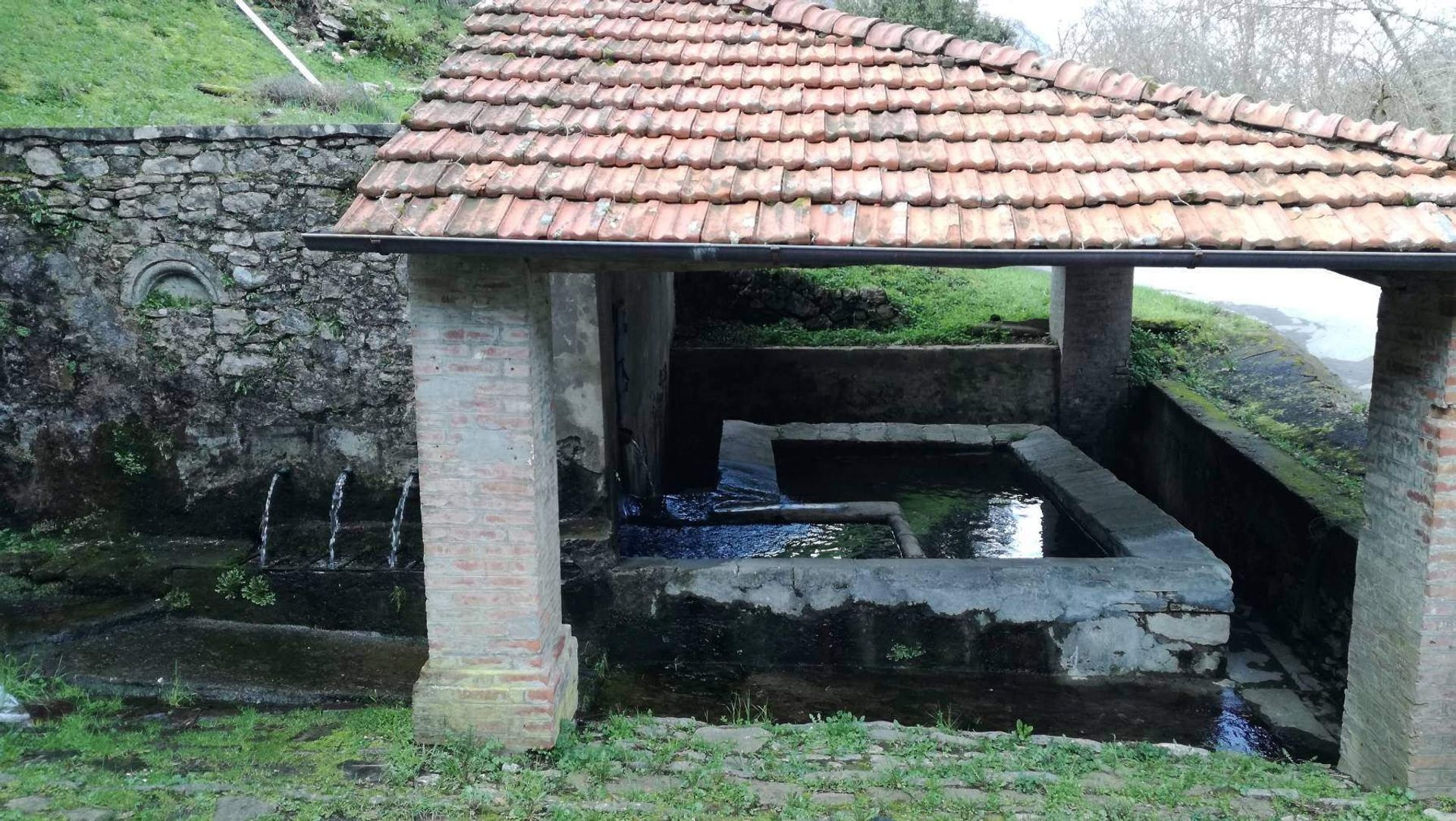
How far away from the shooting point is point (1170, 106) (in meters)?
5.00

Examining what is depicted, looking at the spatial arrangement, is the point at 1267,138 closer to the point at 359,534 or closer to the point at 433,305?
the point at 433,305

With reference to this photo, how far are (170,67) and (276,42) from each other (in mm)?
1576

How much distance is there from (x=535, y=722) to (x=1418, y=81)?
14.9 m

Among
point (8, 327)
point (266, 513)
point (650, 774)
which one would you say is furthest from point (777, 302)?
point (650, 774)

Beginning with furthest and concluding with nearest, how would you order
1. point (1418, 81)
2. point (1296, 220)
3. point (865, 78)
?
point (1418, 81) → point (865, 78) → point (1296, 220)

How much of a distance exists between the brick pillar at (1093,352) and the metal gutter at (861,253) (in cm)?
834

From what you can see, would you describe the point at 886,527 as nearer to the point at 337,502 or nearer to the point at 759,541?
the point at 759,541

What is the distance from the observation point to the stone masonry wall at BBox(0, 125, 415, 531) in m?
7.08

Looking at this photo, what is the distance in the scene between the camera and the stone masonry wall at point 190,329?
708 cm

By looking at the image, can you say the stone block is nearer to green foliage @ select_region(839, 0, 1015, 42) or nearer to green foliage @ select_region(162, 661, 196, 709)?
green foliage @ select_region(162, 661, 196, 709)

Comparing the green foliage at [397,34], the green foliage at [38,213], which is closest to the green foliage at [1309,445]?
the green foliage at [38,213]

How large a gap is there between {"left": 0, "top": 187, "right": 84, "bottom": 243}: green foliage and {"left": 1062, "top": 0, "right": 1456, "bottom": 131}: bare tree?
14.6m

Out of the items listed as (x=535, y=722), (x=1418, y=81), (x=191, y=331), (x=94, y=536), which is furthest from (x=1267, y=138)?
(x=1418, y=81)

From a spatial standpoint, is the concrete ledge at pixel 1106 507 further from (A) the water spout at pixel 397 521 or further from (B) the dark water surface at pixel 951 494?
(A) the water spout at pixel 397 521
